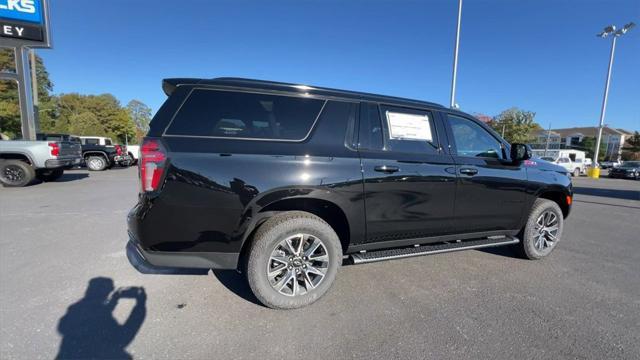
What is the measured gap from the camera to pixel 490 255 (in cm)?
401

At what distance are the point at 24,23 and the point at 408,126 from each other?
16018mm

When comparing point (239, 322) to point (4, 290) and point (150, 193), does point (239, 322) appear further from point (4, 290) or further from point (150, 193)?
point (4, 290)

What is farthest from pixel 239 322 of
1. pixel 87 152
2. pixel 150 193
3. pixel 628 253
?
pixel 87 152

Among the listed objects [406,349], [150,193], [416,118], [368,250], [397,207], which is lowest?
[406,349]

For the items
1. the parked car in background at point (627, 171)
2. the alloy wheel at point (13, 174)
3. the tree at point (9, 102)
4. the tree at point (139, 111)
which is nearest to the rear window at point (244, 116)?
the alloy wheel at point (13, 174)

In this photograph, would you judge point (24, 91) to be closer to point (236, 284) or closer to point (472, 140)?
point (236, 284)

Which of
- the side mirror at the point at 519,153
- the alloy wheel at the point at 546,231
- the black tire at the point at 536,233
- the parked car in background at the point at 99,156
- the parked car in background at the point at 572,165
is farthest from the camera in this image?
the parked car in background at the point at 572,165

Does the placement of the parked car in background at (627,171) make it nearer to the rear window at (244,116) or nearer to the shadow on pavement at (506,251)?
the shadow on pavement at (506,251)

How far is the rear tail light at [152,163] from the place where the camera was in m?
2.23

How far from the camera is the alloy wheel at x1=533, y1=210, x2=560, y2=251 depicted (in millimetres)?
3840

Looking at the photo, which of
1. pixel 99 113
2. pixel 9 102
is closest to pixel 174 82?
pixel 9 102

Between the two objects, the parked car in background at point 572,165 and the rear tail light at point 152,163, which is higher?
the rear tail light at point 152,163

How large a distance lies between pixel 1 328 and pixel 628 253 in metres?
7.28

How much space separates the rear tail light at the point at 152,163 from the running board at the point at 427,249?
1.85 metres
